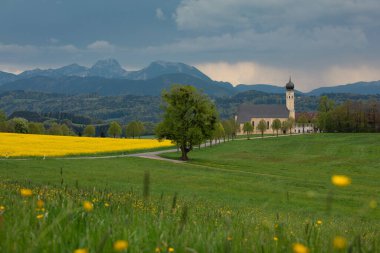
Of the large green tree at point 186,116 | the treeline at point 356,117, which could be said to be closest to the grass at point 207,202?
the large green tree at point 186,116

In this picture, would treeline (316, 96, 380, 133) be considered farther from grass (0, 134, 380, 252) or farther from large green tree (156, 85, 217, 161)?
large green tree (156, 85, 217, 161)

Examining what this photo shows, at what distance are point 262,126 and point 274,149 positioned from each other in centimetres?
3748

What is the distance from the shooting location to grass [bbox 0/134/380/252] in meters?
3.57

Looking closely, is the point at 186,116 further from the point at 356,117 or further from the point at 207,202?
the point at 356,117

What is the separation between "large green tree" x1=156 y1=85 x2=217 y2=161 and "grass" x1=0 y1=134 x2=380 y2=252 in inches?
213

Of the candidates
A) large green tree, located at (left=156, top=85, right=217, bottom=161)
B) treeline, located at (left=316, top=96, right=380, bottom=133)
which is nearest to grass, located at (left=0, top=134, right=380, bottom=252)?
large green tree, located at (left=156, top=85, right=217, bottom=161)

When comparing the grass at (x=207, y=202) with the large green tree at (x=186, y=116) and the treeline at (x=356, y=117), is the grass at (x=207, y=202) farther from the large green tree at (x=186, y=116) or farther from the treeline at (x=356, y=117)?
the treeline at (x=356, y=117)

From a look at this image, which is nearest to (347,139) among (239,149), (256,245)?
(239,149)

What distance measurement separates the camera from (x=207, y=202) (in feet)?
61.5

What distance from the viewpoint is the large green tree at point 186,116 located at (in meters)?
63.8

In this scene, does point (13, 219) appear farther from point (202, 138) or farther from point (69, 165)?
point (202, 138)

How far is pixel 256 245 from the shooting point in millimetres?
3814

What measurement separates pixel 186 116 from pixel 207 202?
45248 mm

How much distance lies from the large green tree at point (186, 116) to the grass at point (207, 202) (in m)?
5.41
